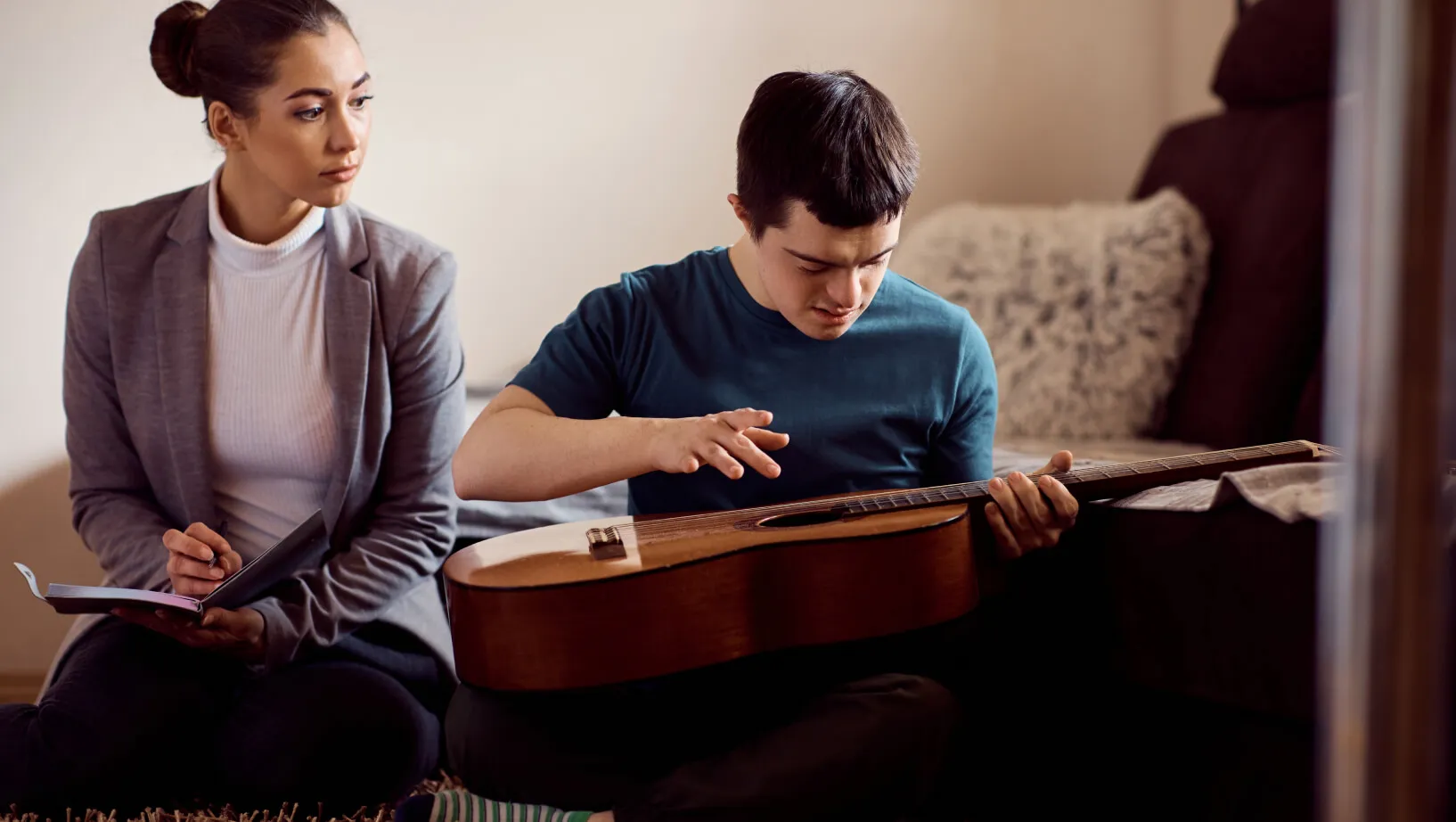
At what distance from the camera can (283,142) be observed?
1307mm

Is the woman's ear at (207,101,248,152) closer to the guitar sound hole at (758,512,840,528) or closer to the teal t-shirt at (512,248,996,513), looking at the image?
the teal t-shirt at (512,248,996,513)

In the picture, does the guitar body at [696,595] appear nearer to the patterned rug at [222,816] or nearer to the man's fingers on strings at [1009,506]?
the man's fingers on strings at [1009,506]

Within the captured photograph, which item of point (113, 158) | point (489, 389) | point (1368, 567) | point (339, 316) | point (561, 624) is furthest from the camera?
point (489, 389)

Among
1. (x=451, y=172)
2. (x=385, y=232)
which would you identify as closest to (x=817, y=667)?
(x=385, y=232)

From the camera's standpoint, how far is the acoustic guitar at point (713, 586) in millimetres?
1008

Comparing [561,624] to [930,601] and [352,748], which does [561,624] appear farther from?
[352,748]

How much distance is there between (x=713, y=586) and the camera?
3.39 ft

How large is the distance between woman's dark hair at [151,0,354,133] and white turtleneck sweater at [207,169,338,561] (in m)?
0.16

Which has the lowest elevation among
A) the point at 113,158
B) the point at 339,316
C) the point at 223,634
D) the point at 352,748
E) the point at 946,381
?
the point at 352,748

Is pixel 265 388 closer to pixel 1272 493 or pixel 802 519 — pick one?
pixel 802 519

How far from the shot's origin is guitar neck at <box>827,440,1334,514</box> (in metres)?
1.13

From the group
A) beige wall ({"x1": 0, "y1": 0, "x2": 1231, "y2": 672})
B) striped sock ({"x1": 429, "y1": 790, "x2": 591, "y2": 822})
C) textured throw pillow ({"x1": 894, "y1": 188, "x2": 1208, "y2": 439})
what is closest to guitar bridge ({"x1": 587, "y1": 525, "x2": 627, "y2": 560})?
striped sock ({"x1": 429, "y1": 790, "x2": 591, "y2": 822})

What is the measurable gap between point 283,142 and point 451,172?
0.72 meters

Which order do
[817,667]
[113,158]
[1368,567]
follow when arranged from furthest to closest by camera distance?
1. [113,158]
2. [817,667]
3. [1368,567]
